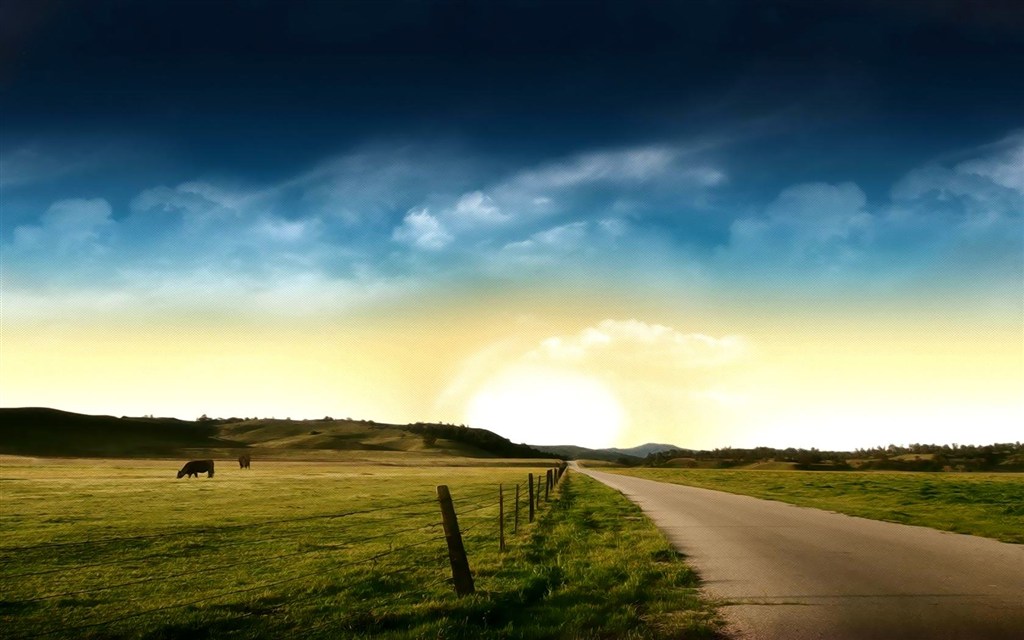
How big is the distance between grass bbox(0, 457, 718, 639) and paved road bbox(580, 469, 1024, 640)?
0.96 m

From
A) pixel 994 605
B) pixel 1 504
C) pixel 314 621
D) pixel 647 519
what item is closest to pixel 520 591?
pixel 314 621

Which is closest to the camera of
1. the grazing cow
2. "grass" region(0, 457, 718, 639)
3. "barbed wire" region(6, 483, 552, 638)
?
"grass" region(0, 457, 718, 639)

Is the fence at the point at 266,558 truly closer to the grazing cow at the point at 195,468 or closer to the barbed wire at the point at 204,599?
the barbed wire at the point at 204,599

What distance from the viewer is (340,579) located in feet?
47.1

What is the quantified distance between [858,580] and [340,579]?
10402 millimetres

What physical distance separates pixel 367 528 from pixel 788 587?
58.6ft

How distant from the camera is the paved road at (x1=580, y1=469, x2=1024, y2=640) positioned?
8969mm

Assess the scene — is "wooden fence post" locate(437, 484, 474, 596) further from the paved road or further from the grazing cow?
the grazing cow

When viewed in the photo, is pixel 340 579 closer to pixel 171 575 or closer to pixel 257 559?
pixel 171 575

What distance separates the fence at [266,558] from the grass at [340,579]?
68 mm

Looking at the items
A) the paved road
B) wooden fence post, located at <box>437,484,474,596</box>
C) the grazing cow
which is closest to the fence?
wooden fence post, located at <box>437,484,474,596</box>

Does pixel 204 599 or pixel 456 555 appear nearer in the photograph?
pixel 456 555

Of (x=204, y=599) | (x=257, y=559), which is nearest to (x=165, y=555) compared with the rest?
(x=257, y=559)

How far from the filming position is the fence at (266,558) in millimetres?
11883
